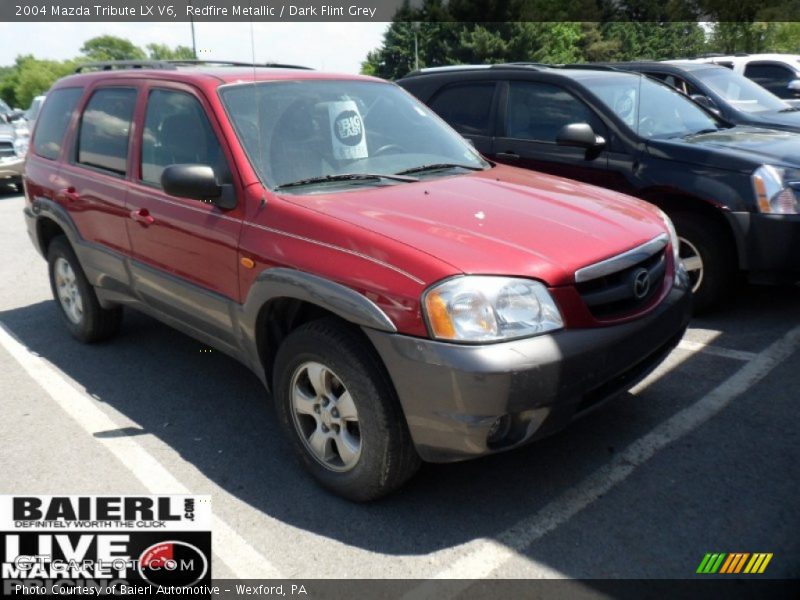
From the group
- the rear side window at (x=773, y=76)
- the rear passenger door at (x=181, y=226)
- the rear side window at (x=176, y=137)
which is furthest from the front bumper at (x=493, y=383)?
the rear side window at (x=773, y=76)

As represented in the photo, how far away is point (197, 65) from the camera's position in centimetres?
452

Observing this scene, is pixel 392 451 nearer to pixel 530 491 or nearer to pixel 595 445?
pixel 530 491

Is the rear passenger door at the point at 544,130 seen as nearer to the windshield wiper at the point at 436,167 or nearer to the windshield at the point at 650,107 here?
the windshield at the point at 650,107

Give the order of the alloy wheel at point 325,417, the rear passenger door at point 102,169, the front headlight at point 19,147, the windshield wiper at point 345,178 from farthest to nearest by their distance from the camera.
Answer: the front headlight at point 19,147 → the rear passenger door at point 102,169 → the windshield wiper at point 345,178 → the alloy wheel at point 325,417

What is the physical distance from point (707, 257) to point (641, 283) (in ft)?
7.02

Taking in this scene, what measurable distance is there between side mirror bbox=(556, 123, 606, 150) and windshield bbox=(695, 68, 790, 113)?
3.37m

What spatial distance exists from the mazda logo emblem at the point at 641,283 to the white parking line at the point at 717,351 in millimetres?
1639

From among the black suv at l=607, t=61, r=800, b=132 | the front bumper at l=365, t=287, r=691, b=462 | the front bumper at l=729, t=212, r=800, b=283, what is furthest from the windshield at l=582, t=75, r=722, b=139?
the front bumper at l=365, t=287, r=691, b=462

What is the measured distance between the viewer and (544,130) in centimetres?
583

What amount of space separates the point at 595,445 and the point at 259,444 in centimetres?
164

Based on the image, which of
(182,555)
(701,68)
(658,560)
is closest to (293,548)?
(182,555)

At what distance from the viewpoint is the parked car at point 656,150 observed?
474 cm

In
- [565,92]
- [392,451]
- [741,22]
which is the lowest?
[392,451]

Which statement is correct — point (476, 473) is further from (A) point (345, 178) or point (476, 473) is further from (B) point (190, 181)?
(B) point (190, 181)
